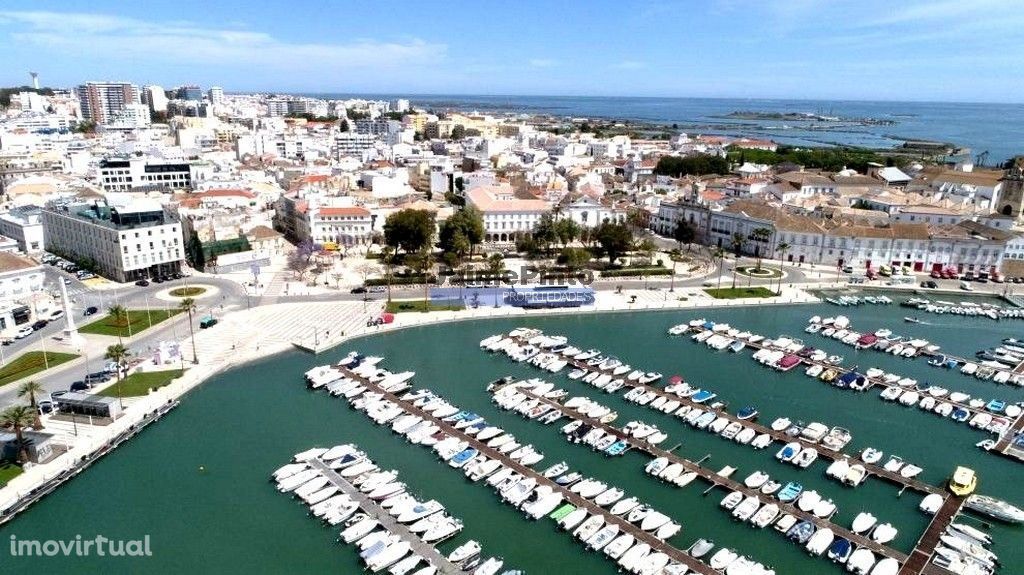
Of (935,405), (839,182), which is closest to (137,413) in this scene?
(935,405)

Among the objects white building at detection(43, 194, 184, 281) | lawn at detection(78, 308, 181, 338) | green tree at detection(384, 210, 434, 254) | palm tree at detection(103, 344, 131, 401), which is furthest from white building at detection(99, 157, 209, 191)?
palm tree at detection(103, 344, 131, 401)

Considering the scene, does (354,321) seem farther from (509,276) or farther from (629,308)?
(629,308)

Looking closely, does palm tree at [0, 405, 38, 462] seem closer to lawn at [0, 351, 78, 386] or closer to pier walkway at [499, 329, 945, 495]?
lawn at [0, 351, 78, 386]

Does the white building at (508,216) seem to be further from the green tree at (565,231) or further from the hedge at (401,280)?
the hedge at (401,280)

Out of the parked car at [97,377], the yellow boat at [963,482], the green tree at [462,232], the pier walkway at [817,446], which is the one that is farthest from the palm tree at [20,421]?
the yellow boat at [963,482]

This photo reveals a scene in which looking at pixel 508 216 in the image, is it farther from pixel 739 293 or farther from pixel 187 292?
pixel 187 292

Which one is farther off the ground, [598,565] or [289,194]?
[289,194]
